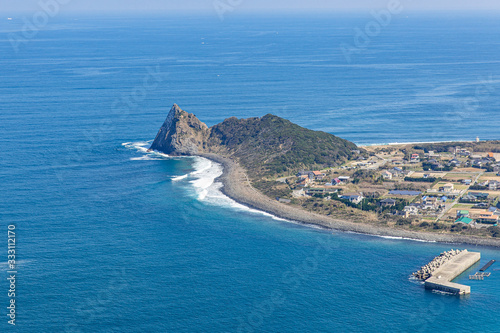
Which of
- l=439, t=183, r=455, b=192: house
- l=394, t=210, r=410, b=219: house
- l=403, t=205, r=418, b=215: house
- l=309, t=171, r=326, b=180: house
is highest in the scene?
l=309, t=171, r=326, b=180: house

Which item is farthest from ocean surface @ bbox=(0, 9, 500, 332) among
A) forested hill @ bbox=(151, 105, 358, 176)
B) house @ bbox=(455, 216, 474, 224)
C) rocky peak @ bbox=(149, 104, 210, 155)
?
house @ bbox=(455, 216, 474, 224)

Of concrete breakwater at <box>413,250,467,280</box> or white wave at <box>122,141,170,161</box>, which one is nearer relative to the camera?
concrete breakwater at <box>413,250,467,280</box>

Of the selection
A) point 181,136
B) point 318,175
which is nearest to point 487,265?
point 318,175

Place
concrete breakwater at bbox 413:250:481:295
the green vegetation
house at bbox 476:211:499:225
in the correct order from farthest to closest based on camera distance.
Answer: the green vegetation
house at bbox 476:211:499:225
concrete breakwater at bbox 413:250:481:295

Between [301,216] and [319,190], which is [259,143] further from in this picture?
[301,216]

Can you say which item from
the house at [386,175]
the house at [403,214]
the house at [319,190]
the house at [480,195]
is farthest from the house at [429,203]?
the house at [319,190]

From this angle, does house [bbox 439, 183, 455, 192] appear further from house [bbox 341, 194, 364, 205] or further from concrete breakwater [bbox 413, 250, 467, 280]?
concrete breakwater [bbox 413, 250, 467, 280]

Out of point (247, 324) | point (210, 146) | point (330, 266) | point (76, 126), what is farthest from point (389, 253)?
point (76, 126)

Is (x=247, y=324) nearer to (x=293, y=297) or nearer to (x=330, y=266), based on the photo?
(x=293, y=297)
